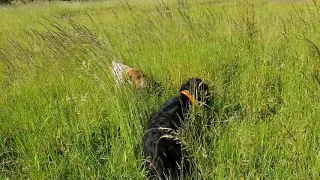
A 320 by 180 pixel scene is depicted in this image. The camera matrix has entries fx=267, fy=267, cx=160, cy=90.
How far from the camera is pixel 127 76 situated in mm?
2857

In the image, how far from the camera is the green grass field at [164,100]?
1666mm

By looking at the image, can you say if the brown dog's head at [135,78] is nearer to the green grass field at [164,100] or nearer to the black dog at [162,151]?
the green grass field at [164,100]

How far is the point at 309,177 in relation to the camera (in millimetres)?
1439

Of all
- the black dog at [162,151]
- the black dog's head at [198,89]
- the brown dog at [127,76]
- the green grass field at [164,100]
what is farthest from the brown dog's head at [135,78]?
the black dog at [162,151]

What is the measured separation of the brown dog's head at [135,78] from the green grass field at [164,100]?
0.36 ft

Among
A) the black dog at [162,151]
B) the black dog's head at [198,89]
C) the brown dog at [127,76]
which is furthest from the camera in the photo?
the brown dog at [127,76]

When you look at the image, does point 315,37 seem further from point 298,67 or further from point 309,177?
point 309,177

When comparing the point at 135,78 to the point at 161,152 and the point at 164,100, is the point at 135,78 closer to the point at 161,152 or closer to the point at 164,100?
the point at 164,100

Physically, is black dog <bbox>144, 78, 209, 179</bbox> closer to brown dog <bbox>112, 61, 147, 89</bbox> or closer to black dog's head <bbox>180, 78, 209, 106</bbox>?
black dog's head <bbox>180, 78, 209, 106</bbox>

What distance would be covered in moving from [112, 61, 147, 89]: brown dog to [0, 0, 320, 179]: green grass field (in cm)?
10


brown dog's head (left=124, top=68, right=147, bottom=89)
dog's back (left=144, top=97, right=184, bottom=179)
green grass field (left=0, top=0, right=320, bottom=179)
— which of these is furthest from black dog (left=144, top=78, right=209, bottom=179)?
brown dog's head (left=124, top=68, right=147, bottom=89)

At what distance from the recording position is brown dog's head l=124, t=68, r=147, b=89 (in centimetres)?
264

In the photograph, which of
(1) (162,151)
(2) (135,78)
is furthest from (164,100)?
(1) (162,151)

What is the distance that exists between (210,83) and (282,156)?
132 cm
